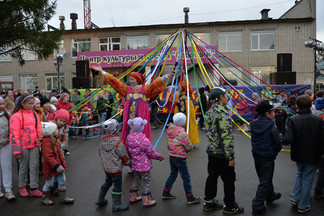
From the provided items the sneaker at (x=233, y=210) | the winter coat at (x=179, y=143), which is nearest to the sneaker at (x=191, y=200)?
the sneaker at (x=233, y=210)

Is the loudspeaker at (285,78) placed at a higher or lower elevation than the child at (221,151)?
higher

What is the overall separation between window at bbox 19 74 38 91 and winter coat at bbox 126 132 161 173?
70.3 feet

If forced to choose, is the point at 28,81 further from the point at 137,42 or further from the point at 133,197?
the point at 133,197

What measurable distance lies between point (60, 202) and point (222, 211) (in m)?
2.35

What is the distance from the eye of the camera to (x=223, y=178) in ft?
10.7

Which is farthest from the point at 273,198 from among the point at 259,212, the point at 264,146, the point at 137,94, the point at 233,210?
the point at 137,94

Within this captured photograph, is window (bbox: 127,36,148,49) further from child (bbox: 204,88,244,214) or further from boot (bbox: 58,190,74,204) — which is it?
child (bbox: 204,88,244,214)

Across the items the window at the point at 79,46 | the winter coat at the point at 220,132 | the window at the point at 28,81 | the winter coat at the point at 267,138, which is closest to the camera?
the winter coat at the point at 220,132

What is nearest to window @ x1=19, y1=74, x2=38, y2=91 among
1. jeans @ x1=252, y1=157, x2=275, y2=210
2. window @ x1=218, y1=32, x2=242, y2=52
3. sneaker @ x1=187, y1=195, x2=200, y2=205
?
window @ x1=218, y1=32, x2=242, y2=52

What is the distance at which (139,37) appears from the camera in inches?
810

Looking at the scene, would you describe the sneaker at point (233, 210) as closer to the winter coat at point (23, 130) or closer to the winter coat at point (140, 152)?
the winter coat at point (140, 152)

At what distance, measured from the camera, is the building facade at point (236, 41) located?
18719 mm

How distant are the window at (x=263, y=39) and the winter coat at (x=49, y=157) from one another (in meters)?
18.8

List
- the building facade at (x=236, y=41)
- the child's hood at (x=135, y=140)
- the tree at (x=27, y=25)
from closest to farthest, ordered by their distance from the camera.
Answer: the child's hood at (x=135, y=140), the tree at (x=27, y=25), the building facade at (x=236, y=41)
